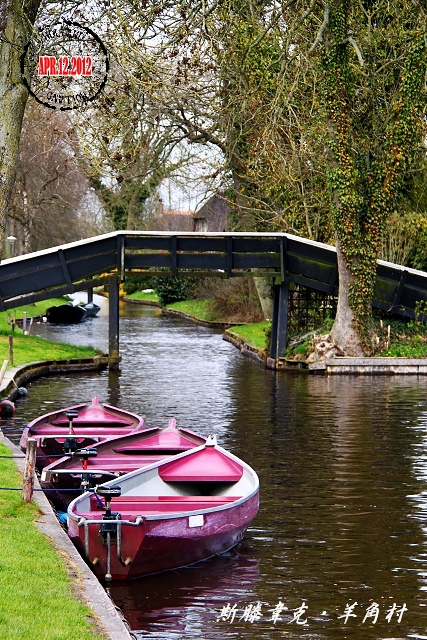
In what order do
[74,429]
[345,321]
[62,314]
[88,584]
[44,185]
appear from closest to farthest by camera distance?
1. [88,584]
2. [74,429]
3. [345,321]
4. [62,314]
5. [44,185]

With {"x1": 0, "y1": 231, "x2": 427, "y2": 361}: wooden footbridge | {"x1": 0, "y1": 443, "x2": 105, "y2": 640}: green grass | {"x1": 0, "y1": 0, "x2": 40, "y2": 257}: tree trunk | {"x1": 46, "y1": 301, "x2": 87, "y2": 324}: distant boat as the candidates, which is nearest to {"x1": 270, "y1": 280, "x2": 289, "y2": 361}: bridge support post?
{"x1": 0, "y1": 231, "x2": 427, "y2": 361}: wooden footbridge

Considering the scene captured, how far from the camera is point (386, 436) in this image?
71.5ft

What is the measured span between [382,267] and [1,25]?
18.0 metres

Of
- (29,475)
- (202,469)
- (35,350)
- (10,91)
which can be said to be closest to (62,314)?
(35,350)

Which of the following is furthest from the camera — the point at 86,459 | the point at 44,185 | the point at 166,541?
the point at 44,185

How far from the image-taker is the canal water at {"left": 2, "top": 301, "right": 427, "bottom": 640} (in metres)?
10.9

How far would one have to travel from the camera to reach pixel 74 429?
63.6ft

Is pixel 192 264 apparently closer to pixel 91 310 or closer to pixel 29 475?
pixel 29 475

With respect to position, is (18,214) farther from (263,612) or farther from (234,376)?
(263,612)

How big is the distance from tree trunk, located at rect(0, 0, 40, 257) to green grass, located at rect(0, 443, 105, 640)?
9.25 metres

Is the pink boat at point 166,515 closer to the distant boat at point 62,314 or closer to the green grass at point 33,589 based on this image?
the green grass at point 33,589

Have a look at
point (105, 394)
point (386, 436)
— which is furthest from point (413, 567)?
point (105, 394)

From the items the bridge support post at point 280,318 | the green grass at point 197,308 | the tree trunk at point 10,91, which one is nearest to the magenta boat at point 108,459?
the tree trunk at point 10,91

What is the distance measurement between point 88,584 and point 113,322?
25104mm
